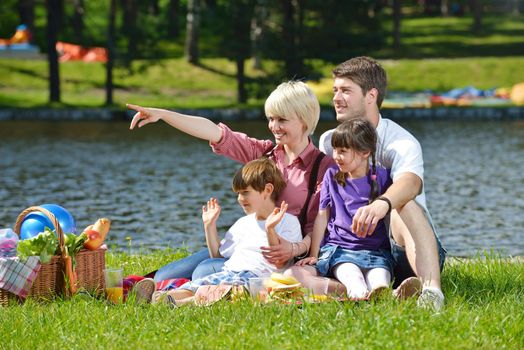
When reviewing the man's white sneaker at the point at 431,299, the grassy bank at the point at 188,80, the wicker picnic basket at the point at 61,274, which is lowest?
the grassy bank at the point at 188,80

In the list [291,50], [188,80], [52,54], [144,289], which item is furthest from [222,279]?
[188,80]

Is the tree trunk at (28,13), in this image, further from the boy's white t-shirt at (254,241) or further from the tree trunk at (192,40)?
the boy's white t-shirt at (254,241)

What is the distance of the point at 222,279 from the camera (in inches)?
275

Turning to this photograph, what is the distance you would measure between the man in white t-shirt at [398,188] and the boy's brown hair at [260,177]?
49 centimetres

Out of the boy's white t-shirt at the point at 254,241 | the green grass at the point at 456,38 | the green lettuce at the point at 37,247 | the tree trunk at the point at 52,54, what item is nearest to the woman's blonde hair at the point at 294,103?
the boy's white t-shirt at the point at 254,241

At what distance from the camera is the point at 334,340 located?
5480mm

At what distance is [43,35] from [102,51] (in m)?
6.27

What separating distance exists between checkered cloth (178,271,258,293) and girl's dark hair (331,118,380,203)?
91 cm

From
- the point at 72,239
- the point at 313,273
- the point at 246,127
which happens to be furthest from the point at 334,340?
the point at 246,127

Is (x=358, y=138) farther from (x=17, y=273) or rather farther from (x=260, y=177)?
(x=17, y=273)

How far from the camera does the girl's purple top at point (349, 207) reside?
23.4 feet

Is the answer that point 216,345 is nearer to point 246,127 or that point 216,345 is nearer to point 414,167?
point 414,167

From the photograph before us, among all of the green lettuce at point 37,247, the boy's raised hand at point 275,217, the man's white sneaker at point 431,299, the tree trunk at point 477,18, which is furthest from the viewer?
the tree trunk at point 477,18

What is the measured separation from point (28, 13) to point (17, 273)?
139ft
